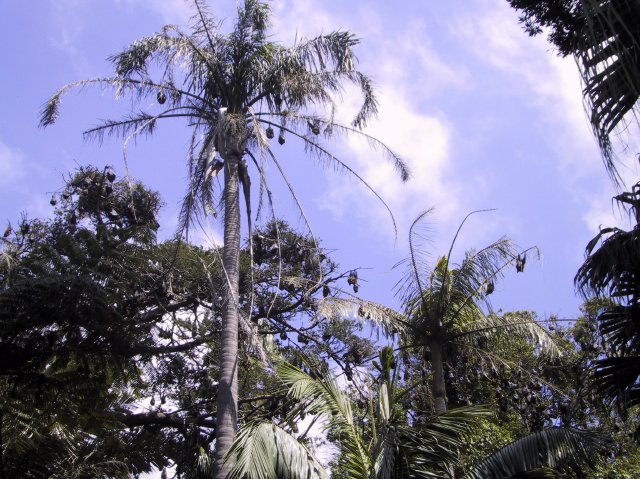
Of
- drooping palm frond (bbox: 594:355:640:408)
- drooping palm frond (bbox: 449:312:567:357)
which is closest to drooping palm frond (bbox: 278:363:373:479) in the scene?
drooping palm frond (bbox: 594:355:640:408)

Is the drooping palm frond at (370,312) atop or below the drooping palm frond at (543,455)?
atop

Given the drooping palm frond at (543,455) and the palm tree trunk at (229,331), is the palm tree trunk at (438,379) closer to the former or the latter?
the drooping palm frond at (543,455)

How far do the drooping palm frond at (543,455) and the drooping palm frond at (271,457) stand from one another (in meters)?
1.63

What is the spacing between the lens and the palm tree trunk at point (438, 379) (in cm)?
964

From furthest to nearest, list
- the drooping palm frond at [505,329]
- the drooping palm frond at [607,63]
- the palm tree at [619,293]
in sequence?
the drooping palm frond at [505,329], the palm tree at [619,293], the drooping palm frond at [607,63]

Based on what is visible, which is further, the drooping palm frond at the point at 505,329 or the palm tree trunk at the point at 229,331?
the drooping palm frond at the point at 505,329

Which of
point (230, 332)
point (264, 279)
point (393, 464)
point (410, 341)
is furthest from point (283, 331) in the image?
point (393, 464)

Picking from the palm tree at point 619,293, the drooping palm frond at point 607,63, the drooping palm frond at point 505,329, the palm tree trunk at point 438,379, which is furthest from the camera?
the drooping palm frond at point 505,329

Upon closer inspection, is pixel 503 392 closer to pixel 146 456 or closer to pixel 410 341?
pixel 410 341

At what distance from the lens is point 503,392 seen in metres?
12.4

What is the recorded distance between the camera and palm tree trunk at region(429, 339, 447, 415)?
9641 mm

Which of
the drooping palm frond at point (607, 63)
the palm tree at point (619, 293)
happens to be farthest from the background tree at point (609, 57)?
the palm tree at point (619, 293)

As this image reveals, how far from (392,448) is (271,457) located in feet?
3.95

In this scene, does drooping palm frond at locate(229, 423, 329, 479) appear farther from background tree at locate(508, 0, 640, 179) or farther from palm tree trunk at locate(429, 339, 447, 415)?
background tree at locate(508, 0, 640, 179)
